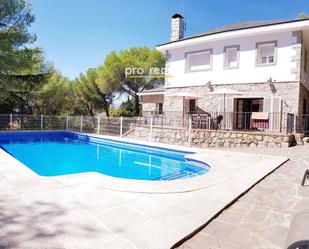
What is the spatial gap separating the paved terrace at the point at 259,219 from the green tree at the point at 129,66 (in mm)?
22245

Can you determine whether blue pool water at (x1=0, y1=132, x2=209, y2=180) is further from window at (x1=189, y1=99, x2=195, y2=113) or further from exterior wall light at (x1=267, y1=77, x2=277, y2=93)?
exterior wall light at (x1=267, y1=77, x2=277, y2=93)

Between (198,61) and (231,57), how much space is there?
2.23 m

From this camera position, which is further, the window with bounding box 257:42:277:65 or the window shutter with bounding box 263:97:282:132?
the window with bounding box 257:42:277:65

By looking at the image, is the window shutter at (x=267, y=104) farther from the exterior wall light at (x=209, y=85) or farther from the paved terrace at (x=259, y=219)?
the paved terrace at (x=259, y=219)

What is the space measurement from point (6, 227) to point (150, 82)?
25390mm

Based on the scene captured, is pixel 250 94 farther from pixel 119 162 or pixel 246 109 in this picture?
pixel 119 162

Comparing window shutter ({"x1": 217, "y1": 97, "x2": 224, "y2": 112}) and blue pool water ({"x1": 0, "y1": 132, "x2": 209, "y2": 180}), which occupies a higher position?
window shutter ({"x1": 217, "y1": 97, "x2": 224, "y2": 112})

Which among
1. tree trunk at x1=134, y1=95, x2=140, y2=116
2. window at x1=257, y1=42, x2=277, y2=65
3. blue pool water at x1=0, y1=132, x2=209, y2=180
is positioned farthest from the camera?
tree trunk at x1=134, y1=95, x2=140, y2=116

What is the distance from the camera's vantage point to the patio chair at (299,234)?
1740mm

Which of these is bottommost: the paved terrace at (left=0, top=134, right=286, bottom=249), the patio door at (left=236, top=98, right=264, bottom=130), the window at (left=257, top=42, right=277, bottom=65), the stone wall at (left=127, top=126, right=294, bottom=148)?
the paved terrace at (left=0, top=134, right=286, bottom=249)

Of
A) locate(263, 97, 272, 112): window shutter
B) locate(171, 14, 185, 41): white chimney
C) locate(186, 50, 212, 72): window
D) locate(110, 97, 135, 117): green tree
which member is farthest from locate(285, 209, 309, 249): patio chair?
locate(110, 97, 135, 117): green tree

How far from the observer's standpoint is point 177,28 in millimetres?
19422

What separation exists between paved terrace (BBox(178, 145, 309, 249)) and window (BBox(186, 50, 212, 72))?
1142cm

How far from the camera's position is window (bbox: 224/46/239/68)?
50.1 feet
